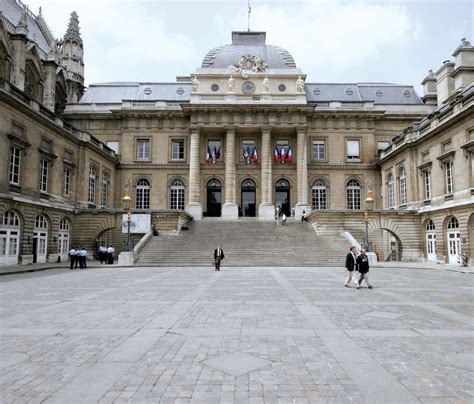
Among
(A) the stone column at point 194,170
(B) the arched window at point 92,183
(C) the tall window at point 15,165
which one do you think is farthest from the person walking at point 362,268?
(B) the arched window at point 92,183

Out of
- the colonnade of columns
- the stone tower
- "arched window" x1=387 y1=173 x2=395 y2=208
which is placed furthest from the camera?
the stone tower

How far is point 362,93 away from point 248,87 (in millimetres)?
14018

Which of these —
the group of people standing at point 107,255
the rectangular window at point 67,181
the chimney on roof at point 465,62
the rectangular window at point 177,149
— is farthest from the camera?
the rectangular window at point 177,149

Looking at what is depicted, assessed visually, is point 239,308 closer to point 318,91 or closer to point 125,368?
point 125,368

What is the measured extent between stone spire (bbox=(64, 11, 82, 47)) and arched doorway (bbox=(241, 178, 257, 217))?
32.3 m

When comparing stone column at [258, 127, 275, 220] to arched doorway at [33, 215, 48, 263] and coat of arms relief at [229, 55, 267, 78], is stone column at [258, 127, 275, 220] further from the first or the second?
arched doorway at [33, 215, 48, 263]

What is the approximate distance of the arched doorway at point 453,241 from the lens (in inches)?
1072

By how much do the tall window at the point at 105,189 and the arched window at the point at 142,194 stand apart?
3.21m

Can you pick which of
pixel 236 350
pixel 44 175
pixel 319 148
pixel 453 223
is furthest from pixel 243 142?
pixel 236 350

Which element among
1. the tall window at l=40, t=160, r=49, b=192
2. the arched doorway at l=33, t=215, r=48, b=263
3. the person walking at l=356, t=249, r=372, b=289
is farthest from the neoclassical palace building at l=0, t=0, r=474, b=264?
the person walking at l=356, t=249, r=372, b=289

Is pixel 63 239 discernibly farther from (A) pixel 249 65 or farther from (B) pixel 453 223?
(B) pixel 453 223

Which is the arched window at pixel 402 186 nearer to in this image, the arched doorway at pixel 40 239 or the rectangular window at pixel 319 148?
the rectangular window at pixel 319 148

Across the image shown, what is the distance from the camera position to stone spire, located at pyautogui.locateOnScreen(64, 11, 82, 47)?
55344 millimetres

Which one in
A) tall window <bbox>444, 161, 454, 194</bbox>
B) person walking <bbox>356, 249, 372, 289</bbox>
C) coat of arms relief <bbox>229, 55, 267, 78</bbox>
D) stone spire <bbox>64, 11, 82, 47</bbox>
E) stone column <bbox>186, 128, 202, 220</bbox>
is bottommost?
person walking <bbox>356, 249, 372, 289</bbox>
